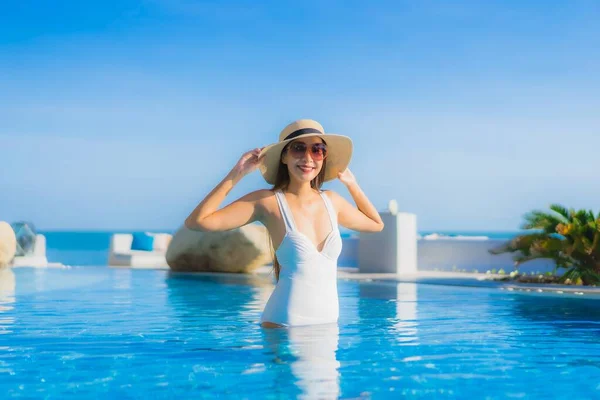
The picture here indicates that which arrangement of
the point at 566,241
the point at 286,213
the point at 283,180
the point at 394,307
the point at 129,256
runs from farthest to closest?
the point at 129,256 < the point at 566,241 < the point at 394,307 < the point at 283,180 < the point at 286,213

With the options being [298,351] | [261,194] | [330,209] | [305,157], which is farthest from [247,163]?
[298,351]

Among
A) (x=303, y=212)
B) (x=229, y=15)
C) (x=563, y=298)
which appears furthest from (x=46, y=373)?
(x=229, y=15)

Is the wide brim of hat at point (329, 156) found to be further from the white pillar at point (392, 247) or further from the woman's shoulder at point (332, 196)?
the white pillar at point (392, 247)

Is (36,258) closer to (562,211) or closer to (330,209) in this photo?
(562,211)

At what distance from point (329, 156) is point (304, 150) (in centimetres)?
32

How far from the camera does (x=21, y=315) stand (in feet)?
30.8

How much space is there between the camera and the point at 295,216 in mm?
5461

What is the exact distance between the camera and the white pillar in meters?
20.0

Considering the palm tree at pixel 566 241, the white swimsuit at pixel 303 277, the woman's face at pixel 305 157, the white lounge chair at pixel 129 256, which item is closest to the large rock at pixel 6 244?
the white lounge chair at pixel 129 256

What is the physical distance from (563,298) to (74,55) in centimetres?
2151

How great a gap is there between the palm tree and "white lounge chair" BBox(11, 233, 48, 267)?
49.1 ft

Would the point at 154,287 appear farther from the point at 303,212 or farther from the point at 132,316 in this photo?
the point at 303,212

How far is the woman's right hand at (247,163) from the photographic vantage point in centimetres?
522

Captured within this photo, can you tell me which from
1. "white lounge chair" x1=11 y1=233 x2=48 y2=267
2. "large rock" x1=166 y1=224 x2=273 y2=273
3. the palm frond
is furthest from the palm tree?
"white lounge chair" x1=11 y1=233 x2=48 y2=267
